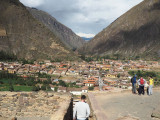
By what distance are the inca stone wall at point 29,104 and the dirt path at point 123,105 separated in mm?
1354

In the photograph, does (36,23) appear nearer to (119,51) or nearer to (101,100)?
(119,51)

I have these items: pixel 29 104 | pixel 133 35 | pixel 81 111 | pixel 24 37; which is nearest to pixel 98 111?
pixel 81 111

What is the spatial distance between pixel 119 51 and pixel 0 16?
70288 mm

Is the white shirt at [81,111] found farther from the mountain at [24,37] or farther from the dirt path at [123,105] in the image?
the mountain at [24,37]

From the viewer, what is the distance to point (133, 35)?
369ft

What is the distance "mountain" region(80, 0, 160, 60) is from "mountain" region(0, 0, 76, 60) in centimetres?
4711

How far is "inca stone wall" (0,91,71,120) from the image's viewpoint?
6.36 metres

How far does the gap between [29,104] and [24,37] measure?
5913cm

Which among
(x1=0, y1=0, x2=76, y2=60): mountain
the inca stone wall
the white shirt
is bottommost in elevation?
the inca stone wall

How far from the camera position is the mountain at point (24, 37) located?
60.0 m

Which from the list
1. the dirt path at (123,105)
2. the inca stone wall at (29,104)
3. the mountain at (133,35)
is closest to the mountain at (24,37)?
the mountain at (133,35)

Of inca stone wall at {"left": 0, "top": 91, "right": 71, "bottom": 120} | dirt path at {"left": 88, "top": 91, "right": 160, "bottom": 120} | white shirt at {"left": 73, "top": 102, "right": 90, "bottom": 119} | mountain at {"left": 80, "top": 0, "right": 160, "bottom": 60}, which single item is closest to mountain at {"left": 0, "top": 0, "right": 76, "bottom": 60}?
mountain at {"left": 80, "top": 0, "right": 160, "bottom": 60}

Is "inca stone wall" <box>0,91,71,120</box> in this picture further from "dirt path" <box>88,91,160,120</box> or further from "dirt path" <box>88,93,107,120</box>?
"dirt path" <box>88,91,160,120</box>

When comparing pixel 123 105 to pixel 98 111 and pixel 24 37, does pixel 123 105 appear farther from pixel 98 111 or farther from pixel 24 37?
pixel 24 37
